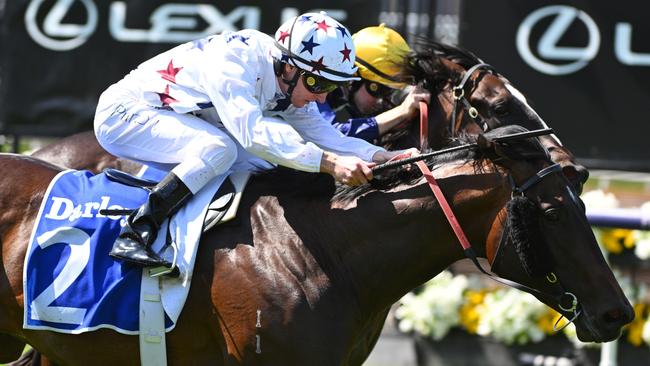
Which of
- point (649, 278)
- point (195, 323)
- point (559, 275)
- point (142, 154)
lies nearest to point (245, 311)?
point (195, 323)

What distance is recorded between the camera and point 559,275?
12.4 ft

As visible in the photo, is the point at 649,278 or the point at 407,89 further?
the point at 649,278

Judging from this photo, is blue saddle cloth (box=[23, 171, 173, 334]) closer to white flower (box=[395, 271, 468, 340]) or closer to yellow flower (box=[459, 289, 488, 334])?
white flower (box=[395, 271, 468, 340])

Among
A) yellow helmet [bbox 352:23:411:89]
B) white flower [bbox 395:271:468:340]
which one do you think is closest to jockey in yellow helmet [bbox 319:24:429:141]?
yellow helmet [bbox 352:23:411:89]

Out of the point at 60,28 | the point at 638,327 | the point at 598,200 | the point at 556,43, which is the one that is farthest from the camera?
the point at 60,28

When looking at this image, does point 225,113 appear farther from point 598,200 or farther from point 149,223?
point 598,200

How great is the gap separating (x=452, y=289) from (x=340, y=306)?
3.11m

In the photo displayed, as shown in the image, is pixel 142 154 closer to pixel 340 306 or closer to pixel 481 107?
pixel 340 306

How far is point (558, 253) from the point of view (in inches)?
149

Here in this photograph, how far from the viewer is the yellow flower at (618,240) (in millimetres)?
6562

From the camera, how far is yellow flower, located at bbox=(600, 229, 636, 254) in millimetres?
6562

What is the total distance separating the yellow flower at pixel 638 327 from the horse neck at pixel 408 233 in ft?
9.64

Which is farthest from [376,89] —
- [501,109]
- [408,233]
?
[408,233]

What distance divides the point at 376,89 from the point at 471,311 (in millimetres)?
1872
